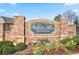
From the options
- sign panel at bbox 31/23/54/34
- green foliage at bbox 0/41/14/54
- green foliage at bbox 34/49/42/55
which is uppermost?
sign panel at bbox 31/23/54/34

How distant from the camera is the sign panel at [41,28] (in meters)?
5.02

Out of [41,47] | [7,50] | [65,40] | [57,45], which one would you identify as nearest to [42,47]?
[41,47]

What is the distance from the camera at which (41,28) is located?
5012 millimetres

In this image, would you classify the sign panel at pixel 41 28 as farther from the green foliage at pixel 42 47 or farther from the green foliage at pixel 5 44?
the green foliage at pixel 5 44

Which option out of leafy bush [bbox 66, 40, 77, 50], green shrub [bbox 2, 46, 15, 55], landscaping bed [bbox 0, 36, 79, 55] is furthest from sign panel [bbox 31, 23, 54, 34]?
green shrub [bbox 2, 46, 15, 55]

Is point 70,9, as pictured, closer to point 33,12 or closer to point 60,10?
point 60,10

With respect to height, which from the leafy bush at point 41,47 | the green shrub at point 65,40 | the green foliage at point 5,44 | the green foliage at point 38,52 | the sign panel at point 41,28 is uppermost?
the sign panel at point 41,28

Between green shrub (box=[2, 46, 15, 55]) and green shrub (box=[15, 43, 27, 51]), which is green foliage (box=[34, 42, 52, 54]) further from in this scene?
green shrub (box=[2, 46, 15, 55])

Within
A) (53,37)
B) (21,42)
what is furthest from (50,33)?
(21,42)

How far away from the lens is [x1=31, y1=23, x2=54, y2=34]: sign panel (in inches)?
197

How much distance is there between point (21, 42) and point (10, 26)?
26cm

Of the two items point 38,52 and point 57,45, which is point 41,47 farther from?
point 57,45

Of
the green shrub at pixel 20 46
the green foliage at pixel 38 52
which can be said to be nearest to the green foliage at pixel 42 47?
the green foliage at pixel 38 52
